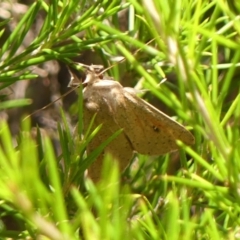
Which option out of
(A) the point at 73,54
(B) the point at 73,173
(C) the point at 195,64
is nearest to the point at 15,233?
(B) the point at 73,173

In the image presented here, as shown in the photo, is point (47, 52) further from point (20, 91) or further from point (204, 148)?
point (20, 91)
